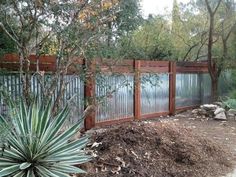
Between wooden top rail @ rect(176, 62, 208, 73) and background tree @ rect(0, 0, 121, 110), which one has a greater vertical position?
background tree @ rect(0, 0, 121, 110)

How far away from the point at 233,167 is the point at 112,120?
424cm

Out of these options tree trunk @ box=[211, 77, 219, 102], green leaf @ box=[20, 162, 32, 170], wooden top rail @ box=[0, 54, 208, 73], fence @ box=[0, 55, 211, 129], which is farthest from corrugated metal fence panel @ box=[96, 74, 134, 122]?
tree trunk @ box=[211, 77, 219, 102]

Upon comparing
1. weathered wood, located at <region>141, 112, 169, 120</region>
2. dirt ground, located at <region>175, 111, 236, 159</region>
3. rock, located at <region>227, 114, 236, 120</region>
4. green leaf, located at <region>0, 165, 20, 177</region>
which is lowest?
dirt ground, located at <region>175, 111, 236, 159</region>

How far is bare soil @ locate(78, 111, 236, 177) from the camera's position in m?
5.47

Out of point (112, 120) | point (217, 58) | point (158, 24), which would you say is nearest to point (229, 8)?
point (217, 58)

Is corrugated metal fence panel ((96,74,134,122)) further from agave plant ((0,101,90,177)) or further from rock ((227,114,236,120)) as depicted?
agave plant ((0,101,90,177))

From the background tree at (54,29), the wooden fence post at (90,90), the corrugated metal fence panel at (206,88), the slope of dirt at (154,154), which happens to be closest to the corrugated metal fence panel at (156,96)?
the wooden fence post at (90,90)

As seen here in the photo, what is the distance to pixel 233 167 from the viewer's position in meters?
6.25

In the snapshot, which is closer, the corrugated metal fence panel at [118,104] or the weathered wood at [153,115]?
the corrugated metal fence panel at [118,104]

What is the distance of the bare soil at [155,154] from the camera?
5469 mm

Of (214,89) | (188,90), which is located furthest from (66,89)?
(214,89)

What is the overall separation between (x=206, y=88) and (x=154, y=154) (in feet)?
32.5

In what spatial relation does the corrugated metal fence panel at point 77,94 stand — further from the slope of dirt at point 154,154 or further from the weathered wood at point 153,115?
the weathered wood at point 153,115

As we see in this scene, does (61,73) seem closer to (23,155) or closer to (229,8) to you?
(23,155)
